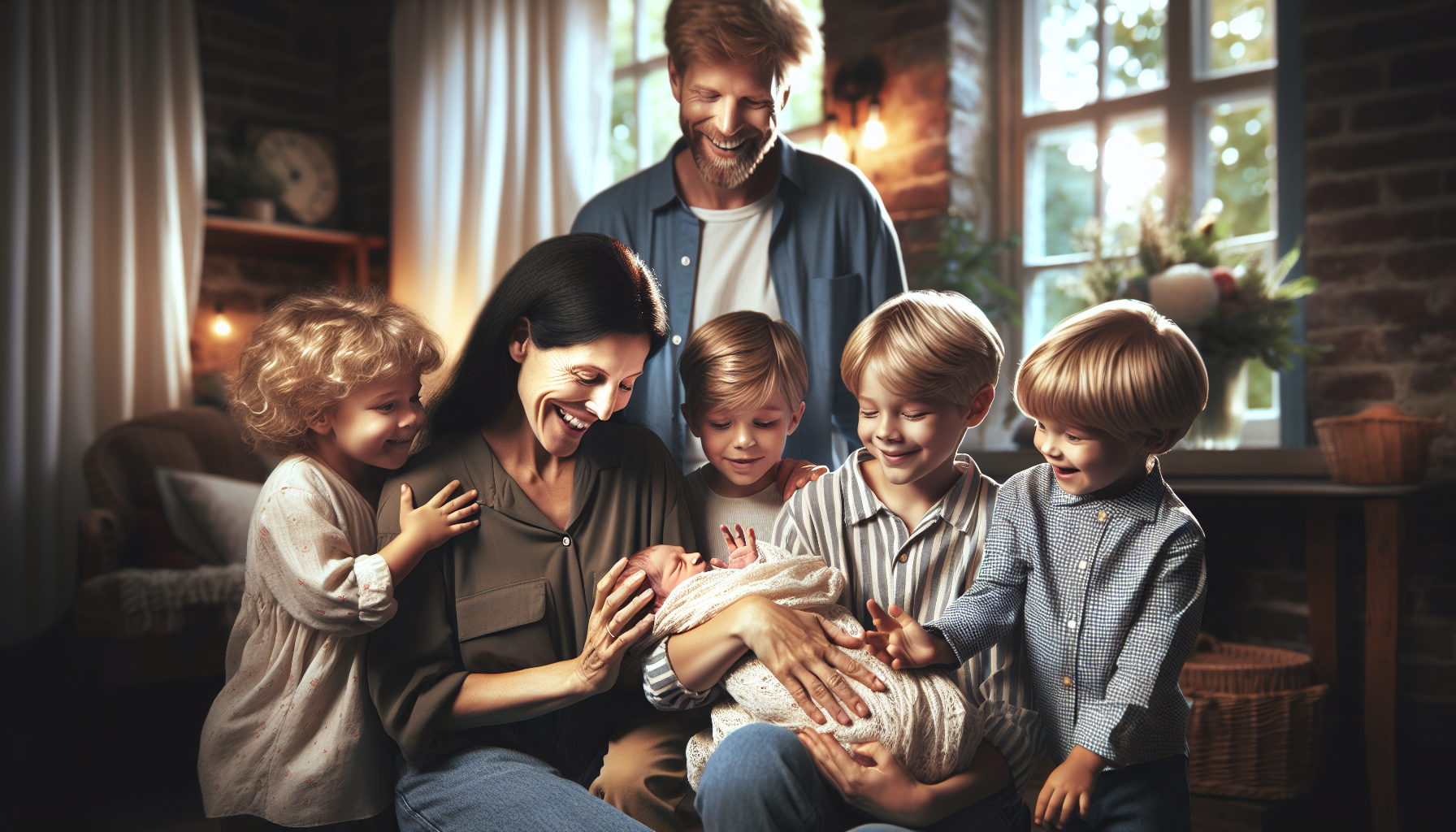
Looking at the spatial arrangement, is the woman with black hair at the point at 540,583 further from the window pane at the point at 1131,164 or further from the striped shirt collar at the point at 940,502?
the window pane at the point at 1131,164

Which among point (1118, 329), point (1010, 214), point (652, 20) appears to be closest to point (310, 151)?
point (652, 20)

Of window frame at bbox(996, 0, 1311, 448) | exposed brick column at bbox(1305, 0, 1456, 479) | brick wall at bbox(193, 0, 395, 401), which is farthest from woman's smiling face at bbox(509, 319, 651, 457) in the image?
brick wall at bbox(193, 0, 395, 401)

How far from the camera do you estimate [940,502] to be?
1.31 meters

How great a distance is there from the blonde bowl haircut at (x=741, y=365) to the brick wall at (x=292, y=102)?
13.6 feet

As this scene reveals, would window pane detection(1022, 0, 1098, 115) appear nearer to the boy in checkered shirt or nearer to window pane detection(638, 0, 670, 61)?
window pane detection(638, 0, 670, 61)

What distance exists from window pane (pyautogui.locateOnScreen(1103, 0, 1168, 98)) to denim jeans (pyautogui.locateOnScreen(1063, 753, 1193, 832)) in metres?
3.00

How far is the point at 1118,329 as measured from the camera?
1.11 metres

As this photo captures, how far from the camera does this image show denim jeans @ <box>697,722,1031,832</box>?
3.43ft

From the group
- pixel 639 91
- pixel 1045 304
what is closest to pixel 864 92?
pixel 1045 304

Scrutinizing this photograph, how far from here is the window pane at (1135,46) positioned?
135 inches

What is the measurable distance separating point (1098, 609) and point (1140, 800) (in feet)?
0.78

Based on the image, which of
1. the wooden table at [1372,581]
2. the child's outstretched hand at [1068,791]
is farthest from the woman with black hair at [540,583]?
the wooden table at [1372,581]

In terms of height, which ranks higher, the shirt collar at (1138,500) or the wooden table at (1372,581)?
the shirt collar at (1138,500)

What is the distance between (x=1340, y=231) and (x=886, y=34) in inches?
72.6
